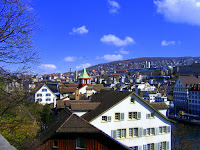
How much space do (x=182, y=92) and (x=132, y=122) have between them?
63.5 meters

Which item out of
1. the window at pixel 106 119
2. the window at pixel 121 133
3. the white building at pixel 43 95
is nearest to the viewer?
the window at pixel 106 119

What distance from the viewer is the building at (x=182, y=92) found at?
7375cm

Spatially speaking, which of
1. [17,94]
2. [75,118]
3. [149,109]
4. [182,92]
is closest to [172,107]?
[182,92]

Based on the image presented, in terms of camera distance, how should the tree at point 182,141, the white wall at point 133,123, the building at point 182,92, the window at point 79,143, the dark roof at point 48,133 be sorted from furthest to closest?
the building at point 182,92 → the tree at point 182,141 → the white wall at point 133,123 → the dark roof at point 48,133 → the window at point 79,143

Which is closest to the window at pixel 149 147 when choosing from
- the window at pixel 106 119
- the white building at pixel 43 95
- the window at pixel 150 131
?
the window at pixel 150 131

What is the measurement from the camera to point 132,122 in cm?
1814

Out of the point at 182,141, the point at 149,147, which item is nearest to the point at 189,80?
the point at 182,141

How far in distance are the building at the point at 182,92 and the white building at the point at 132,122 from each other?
5777 cm

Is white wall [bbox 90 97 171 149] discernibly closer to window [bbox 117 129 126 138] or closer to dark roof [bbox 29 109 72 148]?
window [bbox 117 129 126 138]

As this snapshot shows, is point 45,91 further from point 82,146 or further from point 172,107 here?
point 172,107

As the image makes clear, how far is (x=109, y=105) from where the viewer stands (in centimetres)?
1827

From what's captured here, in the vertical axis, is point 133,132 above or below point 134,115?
below

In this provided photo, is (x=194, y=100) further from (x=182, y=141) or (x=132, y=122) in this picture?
(x=132, y=122)

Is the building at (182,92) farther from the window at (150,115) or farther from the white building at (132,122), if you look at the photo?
the window at (150,115)
